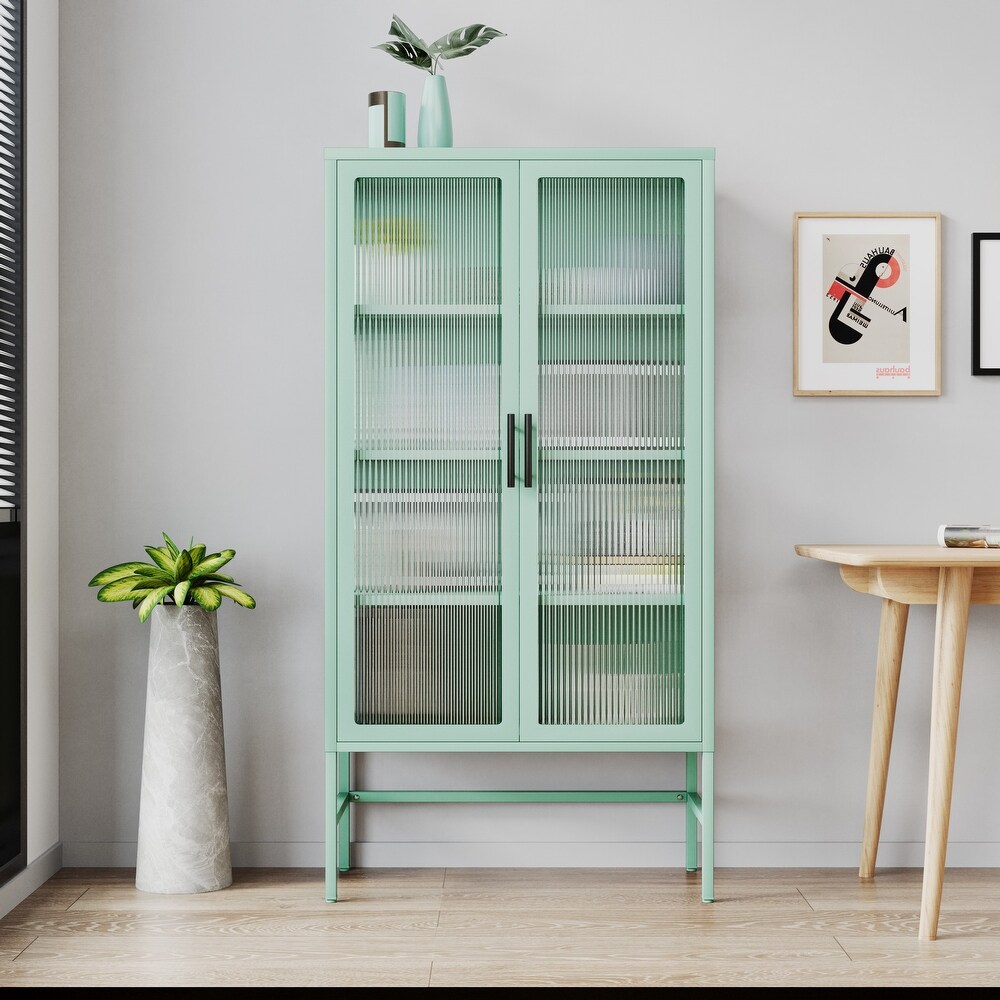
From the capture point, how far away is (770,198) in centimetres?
276

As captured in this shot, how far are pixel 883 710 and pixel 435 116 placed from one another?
1947 mm

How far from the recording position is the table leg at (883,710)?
255 cm

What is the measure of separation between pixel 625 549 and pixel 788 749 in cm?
83

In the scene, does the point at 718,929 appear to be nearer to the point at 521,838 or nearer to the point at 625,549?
the point at 521,838

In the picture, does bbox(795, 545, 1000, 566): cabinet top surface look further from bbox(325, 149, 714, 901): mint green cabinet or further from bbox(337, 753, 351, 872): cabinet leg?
bbox(337, 753, 351, 872): cabinet leg

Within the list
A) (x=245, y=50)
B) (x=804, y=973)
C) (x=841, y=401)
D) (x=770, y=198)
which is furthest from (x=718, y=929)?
(x=245, y=50)

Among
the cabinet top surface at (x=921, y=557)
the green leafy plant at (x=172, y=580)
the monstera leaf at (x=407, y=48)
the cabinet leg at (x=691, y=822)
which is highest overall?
the monstera leaf at (x=407, y=48)

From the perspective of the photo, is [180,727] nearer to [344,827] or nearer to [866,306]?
[344,827]

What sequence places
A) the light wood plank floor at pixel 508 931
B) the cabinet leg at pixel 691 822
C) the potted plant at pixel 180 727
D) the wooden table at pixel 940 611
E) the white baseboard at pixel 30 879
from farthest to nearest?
the cabinet leg at pixel 691 822 < the potted plant at pixel 180 727 < the white baseboard at pixel 30 879 < the wooden table at pixel 940 611 < the light wood plank floor at pixel 508 931

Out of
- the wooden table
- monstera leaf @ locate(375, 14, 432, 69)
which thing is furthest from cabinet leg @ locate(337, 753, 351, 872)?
monstera leaf @ locate(375, 14, 432, 69)

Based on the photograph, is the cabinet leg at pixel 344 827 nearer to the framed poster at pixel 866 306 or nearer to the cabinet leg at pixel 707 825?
the cabinet leg at pixel 707 825

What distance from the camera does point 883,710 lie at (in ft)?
8.42

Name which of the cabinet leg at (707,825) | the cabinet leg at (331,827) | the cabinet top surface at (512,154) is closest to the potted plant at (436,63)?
the cabinet top surface at (512,154)

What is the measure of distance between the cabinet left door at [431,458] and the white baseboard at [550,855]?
0.52 meters
